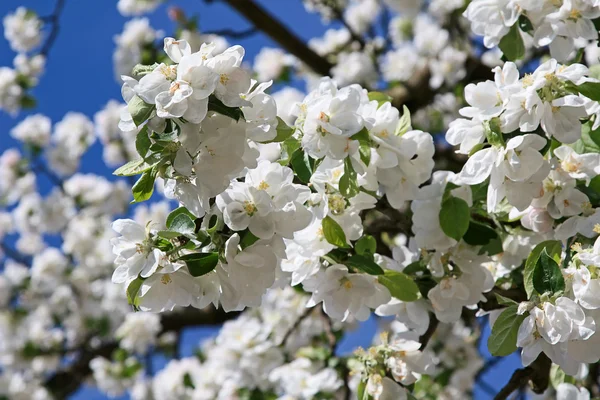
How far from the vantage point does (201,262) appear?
0.95m

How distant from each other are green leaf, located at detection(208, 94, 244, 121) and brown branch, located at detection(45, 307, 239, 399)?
300 centimetres

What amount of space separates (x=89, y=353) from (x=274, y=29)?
2.29 metres

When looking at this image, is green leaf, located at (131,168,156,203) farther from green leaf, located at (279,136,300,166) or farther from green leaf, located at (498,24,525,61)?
green leaf, located at (498,24,525,61)

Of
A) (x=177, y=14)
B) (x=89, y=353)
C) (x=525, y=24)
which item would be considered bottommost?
(x=89, y=353)

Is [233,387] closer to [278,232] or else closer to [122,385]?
[278,232]

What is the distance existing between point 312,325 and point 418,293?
1.46 meters

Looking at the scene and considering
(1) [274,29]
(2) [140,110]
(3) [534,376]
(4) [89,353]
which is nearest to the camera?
(2) [140,110]

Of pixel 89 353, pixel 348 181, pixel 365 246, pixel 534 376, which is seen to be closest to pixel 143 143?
pixel 348 181

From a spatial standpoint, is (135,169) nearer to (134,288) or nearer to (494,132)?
(134,288)

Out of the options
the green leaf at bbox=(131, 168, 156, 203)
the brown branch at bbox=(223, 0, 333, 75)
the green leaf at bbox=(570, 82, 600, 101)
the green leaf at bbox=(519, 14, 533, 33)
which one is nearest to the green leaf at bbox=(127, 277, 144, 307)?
the green leaf at bbox=(131, 168, 156, 203)

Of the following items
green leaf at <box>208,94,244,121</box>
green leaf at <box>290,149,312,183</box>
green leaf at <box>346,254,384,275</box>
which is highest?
green leaf at <box>208,94,244,121</box>

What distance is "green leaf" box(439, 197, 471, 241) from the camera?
1.18 meters

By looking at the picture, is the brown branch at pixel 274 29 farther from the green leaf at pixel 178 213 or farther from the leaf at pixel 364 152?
the green leaf at pixel 178 213

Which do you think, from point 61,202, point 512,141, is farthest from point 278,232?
point 61,202
